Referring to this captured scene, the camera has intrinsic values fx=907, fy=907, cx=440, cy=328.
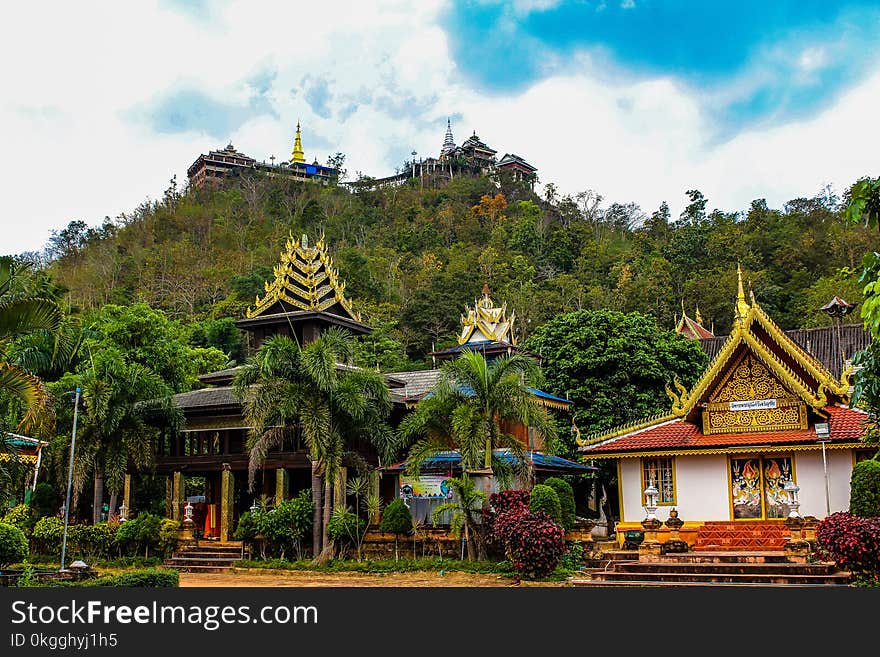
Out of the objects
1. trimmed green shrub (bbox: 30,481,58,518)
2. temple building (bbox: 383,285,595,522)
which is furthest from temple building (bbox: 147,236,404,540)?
trimmed green shrub (bbox: 30,481,58,518)

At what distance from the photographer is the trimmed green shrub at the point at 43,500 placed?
30062mm

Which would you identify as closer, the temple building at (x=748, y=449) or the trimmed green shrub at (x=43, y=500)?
the temple building at (x=748, y=449)

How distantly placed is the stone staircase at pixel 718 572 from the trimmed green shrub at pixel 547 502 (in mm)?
1856

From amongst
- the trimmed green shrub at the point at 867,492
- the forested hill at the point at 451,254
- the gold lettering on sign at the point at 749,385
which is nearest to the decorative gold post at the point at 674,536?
the gold lettering on sign at the point at 749,385

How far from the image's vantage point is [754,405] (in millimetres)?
21562

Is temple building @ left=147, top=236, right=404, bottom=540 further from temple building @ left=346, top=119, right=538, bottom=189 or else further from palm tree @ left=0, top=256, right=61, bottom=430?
temple building @ left=346, top=119, right=538, bottom=189

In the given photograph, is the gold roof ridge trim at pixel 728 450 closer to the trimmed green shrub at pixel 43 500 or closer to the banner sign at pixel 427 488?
the banner sign at pixel 427 488

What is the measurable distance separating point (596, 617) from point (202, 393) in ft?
76.8

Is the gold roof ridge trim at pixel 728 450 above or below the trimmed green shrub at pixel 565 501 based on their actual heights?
above

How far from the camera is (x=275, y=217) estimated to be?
8819 centimetres

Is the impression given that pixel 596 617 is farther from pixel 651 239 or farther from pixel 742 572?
pixel 651 239

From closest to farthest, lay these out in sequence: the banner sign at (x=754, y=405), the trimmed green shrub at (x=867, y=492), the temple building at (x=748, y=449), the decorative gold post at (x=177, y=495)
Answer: the trimmed green shrub at (x=867, y=492)
the temple building at (x=748, y=449)
the banner sign at (x=754, y=405)
the decorative gold post at (x=177, y=495)

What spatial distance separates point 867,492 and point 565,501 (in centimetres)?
689

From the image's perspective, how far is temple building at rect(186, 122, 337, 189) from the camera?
103500 mm
